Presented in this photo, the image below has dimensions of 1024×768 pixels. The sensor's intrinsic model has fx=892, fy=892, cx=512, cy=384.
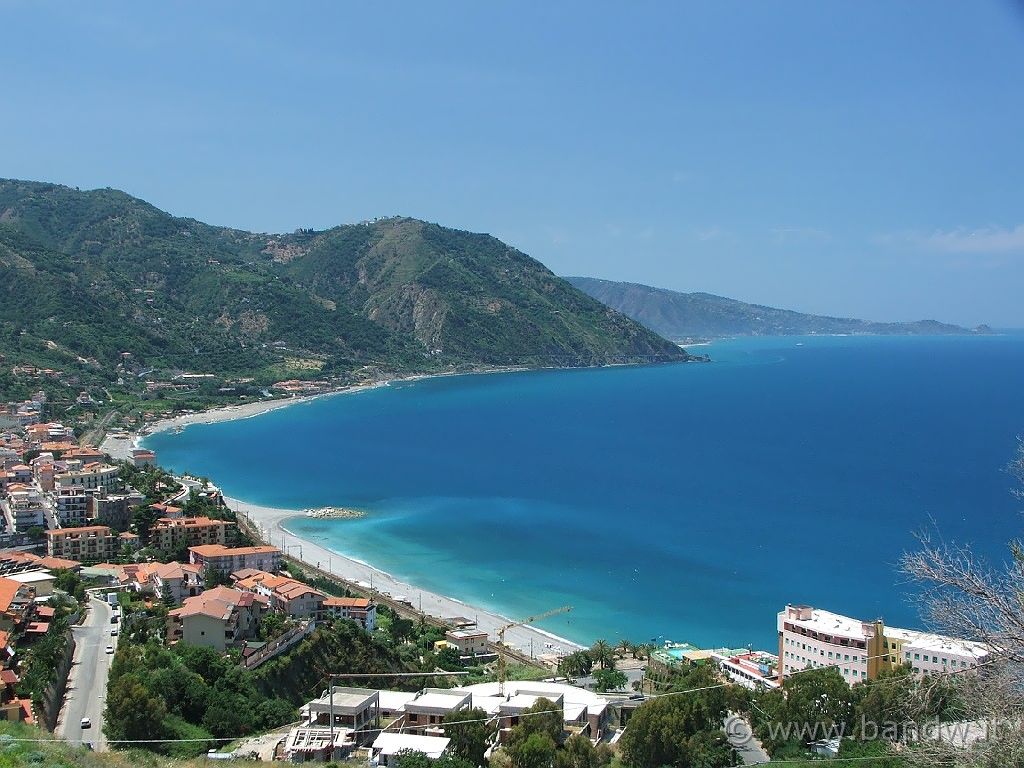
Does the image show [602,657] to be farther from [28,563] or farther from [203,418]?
[203,418]

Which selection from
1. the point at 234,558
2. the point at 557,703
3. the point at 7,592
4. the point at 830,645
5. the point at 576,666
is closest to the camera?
the point at 557,703

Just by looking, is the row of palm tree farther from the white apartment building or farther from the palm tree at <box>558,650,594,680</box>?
the white apartment building

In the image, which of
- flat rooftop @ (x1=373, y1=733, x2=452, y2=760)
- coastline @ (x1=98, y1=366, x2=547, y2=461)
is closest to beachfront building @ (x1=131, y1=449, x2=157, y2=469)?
coastline @ (x1=98, y1=366, x2=547, y2=461)

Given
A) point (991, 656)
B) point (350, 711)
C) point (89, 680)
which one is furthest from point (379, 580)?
point (991, 656)

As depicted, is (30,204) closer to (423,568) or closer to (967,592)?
(423,568)

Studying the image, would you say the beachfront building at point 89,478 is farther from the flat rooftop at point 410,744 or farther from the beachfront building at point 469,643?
the flat rooftop at point 410,744

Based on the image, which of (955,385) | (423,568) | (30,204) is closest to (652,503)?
(423,568)

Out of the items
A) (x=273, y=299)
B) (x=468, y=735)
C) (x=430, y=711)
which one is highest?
Result: (x=273, y=299)
